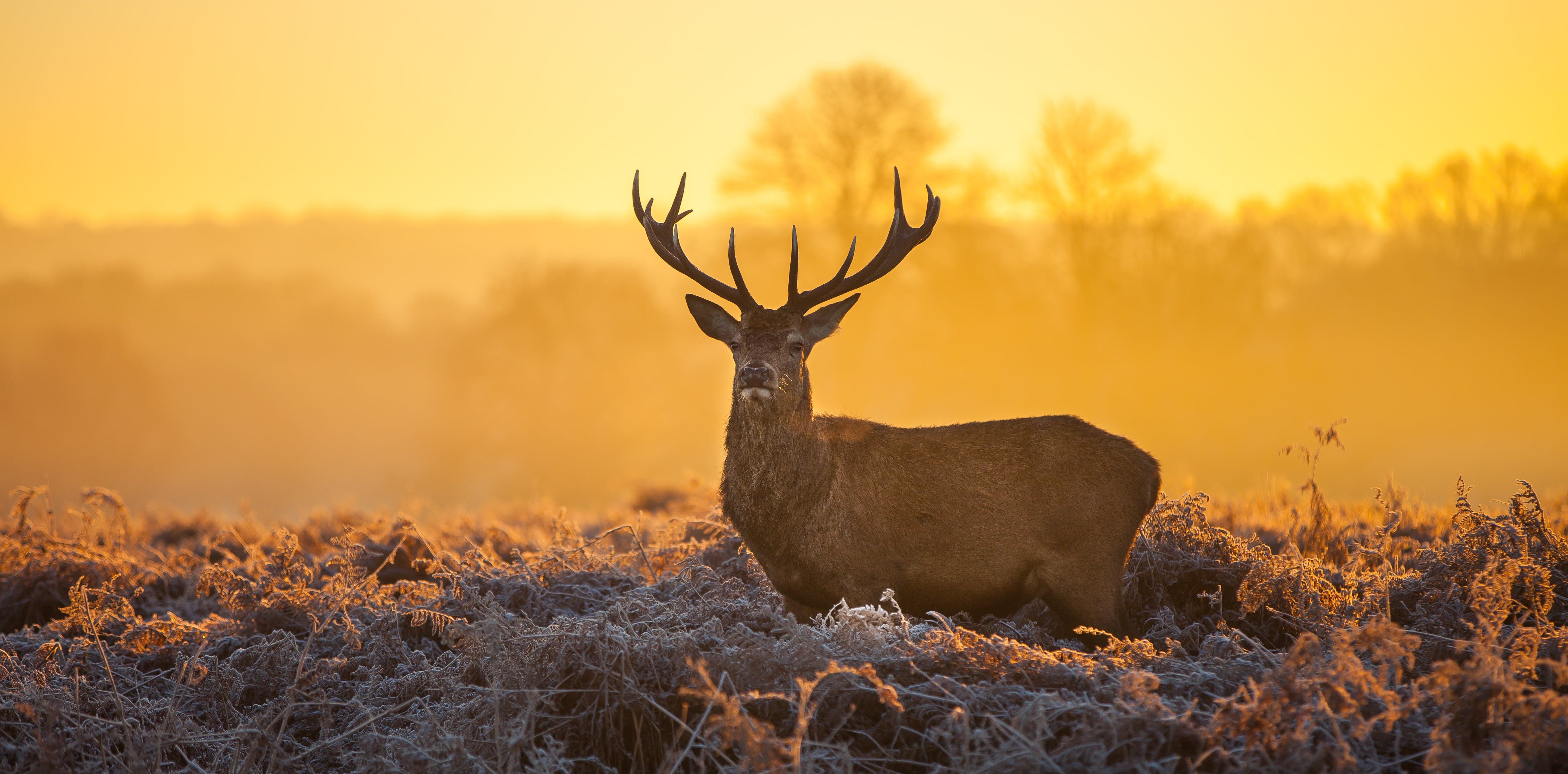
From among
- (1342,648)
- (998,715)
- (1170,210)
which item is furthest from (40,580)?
(1170,210)

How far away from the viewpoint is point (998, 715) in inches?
154

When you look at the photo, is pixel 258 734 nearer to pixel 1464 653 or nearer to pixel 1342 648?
pixel 1342 648

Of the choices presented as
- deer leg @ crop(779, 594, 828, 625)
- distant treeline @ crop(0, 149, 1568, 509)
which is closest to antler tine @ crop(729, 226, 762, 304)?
deer leg @ crop(779, 594, 828, 625)

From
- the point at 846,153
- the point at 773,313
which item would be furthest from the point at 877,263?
the point at 846,153

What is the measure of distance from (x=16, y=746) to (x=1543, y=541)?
24.8 ft

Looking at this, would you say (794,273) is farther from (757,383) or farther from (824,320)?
(757,383)

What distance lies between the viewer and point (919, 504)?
562cm

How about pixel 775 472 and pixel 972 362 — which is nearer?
pixel 775 472

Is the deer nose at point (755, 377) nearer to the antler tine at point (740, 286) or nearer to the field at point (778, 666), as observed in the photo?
the antler tine at point (740, 286)

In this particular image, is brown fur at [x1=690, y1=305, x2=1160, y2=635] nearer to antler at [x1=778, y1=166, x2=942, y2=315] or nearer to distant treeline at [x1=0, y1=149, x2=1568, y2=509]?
antler at [x1=778, y1=166, x2=942, y2=315]

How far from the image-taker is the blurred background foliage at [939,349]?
26.0 meters

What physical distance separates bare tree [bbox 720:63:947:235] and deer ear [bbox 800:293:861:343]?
65.9ft

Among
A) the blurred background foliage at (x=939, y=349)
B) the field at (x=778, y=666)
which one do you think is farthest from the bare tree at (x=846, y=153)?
the field at (x=778, y=666)

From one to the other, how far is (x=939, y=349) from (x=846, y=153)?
238 inches
